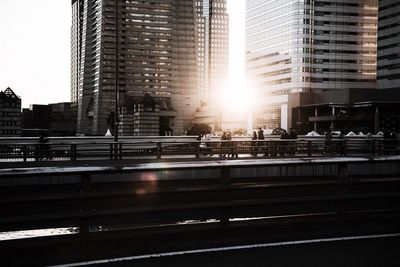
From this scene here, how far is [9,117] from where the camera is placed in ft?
349

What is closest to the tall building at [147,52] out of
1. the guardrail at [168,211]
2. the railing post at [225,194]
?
the guardrail at [168,211]

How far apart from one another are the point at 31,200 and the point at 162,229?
66.6 inches

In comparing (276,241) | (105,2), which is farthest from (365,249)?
(105,2)

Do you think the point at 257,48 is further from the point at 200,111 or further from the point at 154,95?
the point at 154,95

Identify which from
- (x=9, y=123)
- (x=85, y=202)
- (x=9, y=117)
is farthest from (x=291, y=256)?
(x=9, y=117)

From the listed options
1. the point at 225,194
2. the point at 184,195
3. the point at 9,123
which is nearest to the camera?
the point at 225,194

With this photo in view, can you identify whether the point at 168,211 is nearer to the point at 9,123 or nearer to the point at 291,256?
the point at 291,256

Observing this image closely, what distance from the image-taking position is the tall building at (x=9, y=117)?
102m

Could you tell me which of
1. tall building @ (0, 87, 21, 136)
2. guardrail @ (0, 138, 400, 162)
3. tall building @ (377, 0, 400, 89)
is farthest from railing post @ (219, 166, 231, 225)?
tall building @ (377, 0, 400, 89)

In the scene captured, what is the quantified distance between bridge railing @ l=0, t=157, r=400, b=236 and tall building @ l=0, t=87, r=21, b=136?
298 ft

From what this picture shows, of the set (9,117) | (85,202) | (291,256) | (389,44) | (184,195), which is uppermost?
(389,44)

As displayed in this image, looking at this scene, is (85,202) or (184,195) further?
(184,195)

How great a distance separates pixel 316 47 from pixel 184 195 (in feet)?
495

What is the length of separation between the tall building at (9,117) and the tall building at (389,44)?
106 metres
